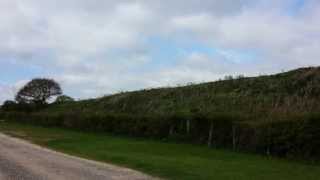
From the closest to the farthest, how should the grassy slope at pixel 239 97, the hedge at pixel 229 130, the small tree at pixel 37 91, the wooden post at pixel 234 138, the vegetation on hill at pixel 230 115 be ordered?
the hedge at pixel 229 130, the vegetation on hill at pixel 230 115, the wooden post at pixel 234 138, the grassy slope at pixel 239 97, the small tree at pixel 37 91

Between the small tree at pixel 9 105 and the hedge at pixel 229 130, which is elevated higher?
the small tree at pixel 9 105

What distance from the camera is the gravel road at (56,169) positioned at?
21.1 meters

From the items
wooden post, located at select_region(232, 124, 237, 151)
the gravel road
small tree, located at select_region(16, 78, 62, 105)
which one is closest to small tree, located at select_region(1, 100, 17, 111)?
small tree, located at select_region(16, 78, 62, 105)

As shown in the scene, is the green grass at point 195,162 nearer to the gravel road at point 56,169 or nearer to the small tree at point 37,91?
the gravel road at point 56,169

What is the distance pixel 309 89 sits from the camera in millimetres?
44781

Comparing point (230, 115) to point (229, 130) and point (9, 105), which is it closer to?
point (229, 130)

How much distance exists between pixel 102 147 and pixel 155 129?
787 centimetres

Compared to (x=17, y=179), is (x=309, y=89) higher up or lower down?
higher up

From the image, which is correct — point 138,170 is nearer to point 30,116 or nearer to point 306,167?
point 306,167

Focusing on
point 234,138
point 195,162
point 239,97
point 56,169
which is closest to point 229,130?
point 234,138

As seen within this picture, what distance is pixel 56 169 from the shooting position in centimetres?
2380

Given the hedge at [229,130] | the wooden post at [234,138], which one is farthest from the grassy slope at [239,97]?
the hedge at [229,130]

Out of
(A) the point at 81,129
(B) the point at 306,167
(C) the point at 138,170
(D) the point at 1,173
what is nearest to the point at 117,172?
(C) the point at 138,170

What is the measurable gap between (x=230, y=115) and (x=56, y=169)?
15365 mm
